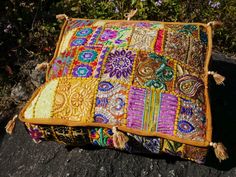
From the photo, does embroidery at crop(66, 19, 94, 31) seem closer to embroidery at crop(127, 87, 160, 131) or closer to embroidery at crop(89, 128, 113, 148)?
embroidery at crop(127, 87, 160, 131)

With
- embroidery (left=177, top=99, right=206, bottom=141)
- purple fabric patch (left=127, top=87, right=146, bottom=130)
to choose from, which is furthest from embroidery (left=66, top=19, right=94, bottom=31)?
embroidery (left=177, top=99, right=206, bottom=141)

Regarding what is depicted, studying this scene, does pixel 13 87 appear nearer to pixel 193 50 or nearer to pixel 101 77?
pixel 101 77

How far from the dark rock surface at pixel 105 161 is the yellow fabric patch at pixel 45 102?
578 mm

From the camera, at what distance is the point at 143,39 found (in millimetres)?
3158

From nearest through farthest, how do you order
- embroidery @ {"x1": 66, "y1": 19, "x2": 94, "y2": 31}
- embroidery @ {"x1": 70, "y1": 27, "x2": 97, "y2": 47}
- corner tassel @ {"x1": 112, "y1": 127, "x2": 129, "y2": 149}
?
corner tassel @ {"x1": 112, "y1": 127, "x2": 129, "y2": 149} → embroidery @ {"x1": 70, "y1": 27, "x2": 97, "y2": 47} → embroidery @ {"x1": 66, "y1": 19, "x2": 94, "y2": 31}

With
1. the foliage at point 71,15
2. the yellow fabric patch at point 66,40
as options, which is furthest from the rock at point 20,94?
the yellow fabric patch at point 66,40

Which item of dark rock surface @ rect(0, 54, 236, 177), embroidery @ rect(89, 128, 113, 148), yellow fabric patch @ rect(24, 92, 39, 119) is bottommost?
dark rock surface @ rect(0, 54, 236, 177)

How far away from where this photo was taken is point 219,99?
3.78 metres

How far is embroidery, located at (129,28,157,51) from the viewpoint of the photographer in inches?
122

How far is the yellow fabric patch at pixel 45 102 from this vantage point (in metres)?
2.94

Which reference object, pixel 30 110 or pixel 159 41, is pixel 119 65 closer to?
pixel 159 41

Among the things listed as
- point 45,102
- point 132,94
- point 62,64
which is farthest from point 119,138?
point 62,64

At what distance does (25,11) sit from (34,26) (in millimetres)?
222

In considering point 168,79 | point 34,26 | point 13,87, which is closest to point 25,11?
point 34,26
